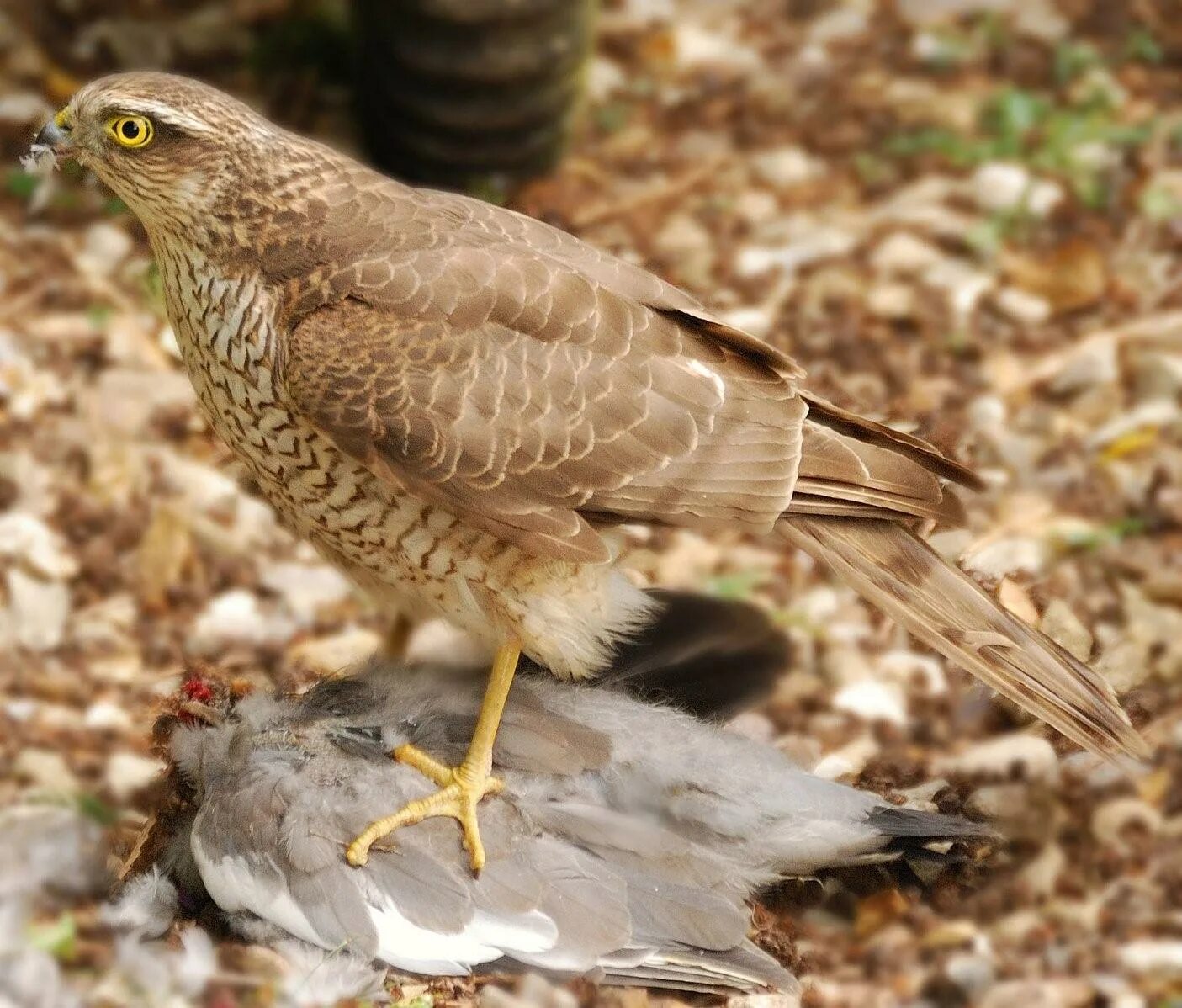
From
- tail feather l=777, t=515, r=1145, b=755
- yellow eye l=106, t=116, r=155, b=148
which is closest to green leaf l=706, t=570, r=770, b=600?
tail feather l=777, t=515, r=1145, b=755

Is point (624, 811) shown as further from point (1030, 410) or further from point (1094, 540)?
point (1030, 410)

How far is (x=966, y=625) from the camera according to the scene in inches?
112

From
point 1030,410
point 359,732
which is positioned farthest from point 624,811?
point 1030,410

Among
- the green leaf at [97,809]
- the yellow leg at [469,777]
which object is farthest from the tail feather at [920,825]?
the green leaf at [97,809]

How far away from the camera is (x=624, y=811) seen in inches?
114

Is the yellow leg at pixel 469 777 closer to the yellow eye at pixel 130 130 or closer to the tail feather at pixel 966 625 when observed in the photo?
the tail feather at pixel 966 625

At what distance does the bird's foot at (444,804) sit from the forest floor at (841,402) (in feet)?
0.77

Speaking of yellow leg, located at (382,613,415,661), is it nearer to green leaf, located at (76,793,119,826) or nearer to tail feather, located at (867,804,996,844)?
green leaf, located at (76,793,119,826)

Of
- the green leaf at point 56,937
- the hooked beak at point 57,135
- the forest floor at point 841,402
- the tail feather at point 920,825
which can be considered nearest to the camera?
the green leaf at point 56,937

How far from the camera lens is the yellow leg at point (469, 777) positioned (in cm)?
280

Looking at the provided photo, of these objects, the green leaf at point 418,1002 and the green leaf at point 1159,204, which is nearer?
the green leaf at point 418,1002

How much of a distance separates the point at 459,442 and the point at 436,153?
2778mm

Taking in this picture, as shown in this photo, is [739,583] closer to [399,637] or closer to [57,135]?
[399,637]

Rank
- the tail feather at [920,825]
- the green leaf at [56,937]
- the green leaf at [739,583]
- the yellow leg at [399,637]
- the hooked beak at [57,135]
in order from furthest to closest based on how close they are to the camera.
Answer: the green leaf at [739,583] → the yellow leg at [399,637] → the tail feather at [920,825] → the hooked beak at [57,135] → the green leaf at [56,937]
